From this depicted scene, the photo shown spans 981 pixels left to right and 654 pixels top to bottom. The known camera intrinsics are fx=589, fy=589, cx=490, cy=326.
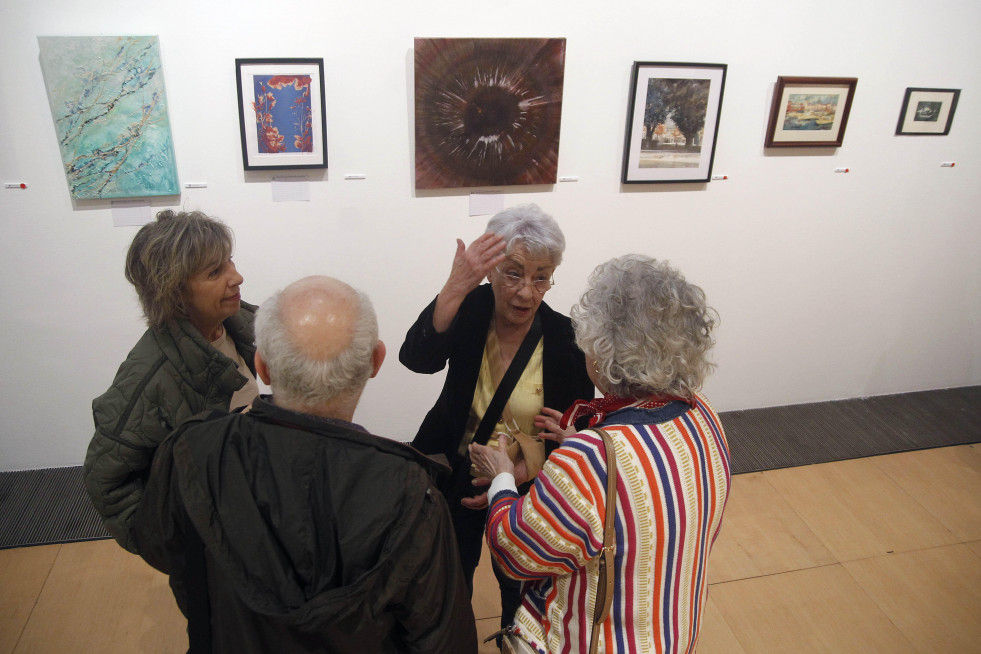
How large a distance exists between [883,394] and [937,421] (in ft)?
1.14

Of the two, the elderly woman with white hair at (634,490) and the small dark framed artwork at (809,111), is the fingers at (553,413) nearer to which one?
the elderly woman with white hair at (634,490)

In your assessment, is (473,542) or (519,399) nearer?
(519,399)

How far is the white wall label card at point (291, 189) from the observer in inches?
109

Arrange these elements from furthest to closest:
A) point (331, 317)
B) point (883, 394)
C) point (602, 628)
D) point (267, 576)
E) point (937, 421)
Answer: point (883, 394)
point (937, 421)
point (602, 628)
point (331, 317)
point (267, 576)

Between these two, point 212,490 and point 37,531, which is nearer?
point 212,490

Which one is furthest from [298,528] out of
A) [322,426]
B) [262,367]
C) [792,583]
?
[792,583]

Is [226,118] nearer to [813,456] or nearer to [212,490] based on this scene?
[212,490]

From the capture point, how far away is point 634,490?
1.12m

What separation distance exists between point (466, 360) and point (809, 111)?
2.56 meters

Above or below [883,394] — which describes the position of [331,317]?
above

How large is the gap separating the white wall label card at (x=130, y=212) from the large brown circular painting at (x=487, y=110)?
126cm

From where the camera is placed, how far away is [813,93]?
123 inches

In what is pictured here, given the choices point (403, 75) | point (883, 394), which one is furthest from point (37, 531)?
point (883, 394)

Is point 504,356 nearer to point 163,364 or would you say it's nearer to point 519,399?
point 519,399
